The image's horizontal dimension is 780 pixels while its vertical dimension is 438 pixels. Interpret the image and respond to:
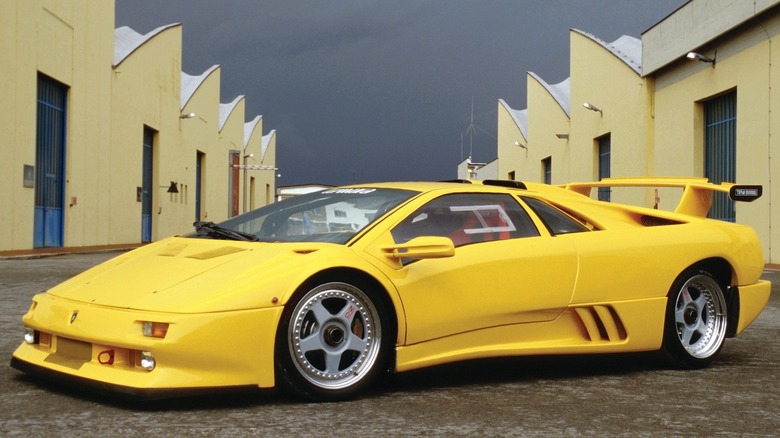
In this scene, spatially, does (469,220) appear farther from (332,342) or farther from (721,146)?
(721,146)

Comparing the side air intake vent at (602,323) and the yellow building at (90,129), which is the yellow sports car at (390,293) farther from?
the yellow building at (90,129)

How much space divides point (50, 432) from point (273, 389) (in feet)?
3.52

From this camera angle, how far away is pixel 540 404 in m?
4.57

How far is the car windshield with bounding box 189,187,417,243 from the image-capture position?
16.4 ft

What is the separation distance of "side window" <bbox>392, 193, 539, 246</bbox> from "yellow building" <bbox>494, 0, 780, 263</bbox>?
17.1 m

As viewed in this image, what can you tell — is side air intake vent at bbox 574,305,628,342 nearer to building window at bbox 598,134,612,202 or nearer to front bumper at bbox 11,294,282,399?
front bumper at bbox 11,294,282,399

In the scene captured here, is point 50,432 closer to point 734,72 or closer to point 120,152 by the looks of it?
point 734,72

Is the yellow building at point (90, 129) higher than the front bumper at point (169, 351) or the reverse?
higher

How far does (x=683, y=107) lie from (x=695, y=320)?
73.3ft

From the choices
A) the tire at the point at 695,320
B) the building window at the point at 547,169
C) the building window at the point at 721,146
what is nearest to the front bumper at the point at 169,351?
the tire at the point at 695,320

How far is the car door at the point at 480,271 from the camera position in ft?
15.9

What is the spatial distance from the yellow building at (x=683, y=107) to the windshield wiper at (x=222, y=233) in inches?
712

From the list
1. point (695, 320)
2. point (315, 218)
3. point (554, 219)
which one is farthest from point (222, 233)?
point (695, 320)

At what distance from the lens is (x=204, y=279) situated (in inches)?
174
